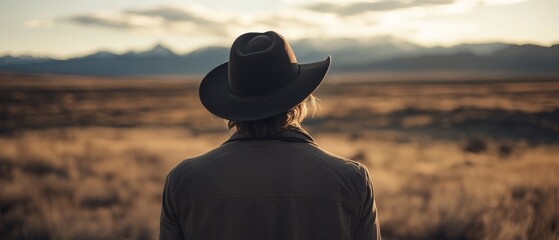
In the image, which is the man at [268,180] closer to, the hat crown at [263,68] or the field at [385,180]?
the hat crown at [263,68]

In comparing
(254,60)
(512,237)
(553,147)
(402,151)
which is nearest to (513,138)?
(553,147)

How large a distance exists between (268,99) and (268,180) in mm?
343

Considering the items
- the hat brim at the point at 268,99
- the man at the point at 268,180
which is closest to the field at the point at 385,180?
the hat brim at the point at 268,99

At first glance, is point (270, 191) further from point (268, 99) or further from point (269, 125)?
point (268, 99)

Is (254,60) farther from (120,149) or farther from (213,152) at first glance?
(120,149)

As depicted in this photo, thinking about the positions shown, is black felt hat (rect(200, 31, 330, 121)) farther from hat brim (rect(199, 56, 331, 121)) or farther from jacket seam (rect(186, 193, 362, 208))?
jacket seam (rect(186, 193, 362, 208))

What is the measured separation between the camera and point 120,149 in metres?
15.0

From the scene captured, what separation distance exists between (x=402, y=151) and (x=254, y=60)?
13.9 metres

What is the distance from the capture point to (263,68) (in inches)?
78.1

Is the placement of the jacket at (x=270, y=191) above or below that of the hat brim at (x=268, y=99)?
below

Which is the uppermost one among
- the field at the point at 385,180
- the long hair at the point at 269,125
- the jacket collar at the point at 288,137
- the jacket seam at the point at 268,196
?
the long hair at the point at 269,125

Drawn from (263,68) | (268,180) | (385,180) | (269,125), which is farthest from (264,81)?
(385,180)

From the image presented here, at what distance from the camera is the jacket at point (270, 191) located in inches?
69.0

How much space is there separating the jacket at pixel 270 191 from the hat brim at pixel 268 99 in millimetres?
100
